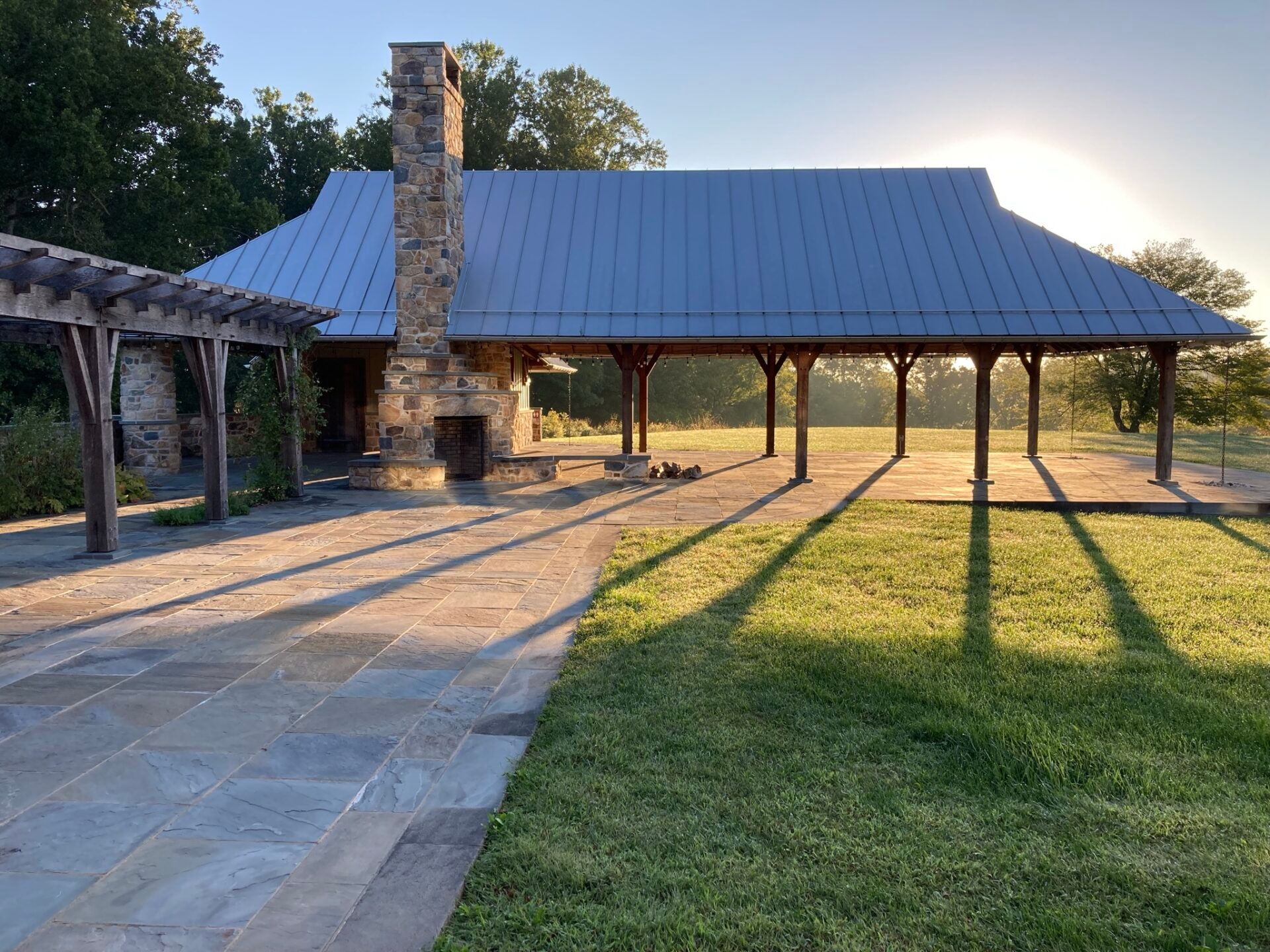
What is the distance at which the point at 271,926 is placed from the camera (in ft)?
8.12

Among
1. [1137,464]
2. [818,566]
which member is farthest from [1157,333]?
[818,566]

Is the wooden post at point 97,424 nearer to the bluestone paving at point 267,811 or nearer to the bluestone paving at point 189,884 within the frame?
the bluestone paving at point 267,811

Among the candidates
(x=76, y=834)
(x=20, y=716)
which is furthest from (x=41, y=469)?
(x=76, y=834)

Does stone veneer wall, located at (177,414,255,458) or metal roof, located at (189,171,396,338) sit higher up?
metal roof, located at (189,171,396,338)

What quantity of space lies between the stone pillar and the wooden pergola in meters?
4.71

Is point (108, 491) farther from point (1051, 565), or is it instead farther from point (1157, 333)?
point (1157, 333)

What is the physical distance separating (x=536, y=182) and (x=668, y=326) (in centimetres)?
518

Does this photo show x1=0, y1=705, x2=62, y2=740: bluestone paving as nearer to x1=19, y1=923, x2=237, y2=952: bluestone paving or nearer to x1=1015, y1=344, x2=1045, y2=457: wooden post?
x1=19, y1=923, x2=237, y2=952: bluestone paving

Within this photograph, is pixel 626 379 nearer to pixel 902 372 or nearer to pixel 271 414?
pixel 902 372

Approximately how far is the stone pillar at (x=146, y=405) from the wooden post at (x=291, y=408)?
4306mm

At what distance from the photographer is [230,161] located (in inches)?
944

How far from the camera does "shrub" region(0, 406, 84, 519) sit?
9.99 meters

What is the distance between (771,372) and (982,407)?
409 cm

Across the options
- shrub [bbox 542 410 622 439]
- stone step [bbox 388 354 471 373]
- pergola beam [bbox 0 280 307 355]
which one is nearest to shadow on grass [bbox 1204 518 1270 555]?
stone step [bbox 388 354 471 373]
